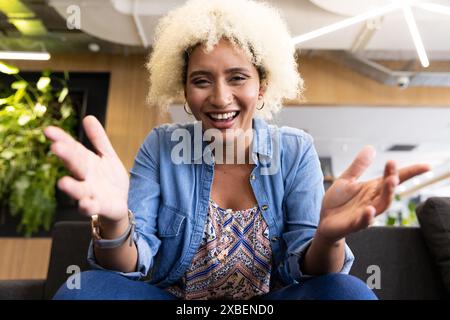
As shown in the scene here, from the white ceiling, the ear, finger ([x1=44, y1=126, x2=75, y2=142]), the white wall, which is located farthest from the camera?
the white wall

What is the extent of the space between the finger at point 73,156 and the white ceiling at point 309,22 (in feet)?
8.98

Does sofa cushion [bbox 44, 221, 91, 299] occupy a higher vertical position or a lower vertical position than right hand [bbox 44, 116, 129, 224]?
lower

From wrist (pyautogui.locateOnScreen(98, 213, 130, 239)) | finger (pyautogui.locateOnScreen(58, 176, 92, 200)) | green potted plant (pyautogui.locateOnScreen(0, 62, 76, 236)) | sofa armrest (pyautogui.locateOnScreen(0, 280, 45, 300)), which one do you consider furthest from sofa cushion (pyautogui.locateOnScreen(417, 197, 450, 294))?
green potted plant (pyautogui.locateOnScreen(0, 62, 76, 236))

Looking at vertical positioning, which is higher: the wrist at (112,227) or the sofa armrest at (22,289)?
the wrist at (112,227)

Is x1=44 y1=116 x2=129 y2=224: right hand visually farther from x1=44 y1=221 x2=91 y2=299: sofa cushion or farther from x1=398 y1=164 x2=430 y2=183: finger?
x1=44 y1=221 x2=91 y2=299: sofa cushion

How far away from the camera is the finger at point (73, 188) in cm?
63

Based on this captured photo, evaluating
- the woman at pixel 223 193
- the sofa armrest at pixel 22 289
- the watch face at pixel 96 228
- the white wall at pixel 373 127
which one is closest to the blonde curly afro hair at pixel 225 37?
the woman at pixel 223 193

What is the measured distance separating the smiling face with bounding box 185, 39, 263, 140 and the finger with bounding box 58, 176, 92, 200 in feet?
1.63

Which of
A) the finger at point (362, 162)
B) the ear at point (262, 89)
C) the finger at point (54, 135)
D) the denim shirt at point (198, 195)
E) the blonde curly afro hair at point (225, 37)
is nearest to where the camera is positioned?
the finger at point (54, 135)

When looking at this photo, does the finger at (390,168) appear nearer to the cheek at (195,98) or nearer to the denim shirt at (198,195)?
the denim shirt at (198,195)

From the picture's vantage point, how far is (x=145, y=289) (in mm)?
861

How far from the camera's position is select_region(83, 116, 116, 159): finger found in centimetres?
75
